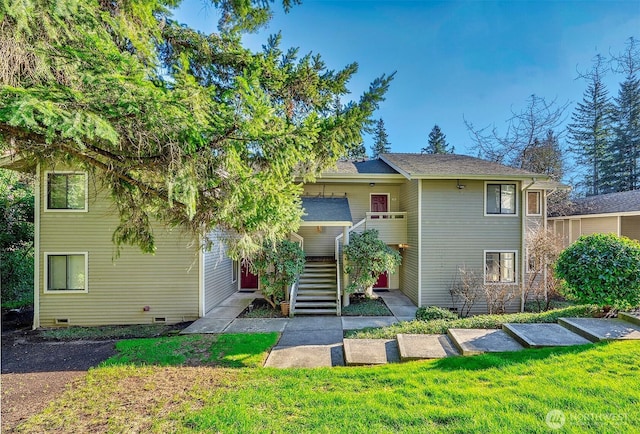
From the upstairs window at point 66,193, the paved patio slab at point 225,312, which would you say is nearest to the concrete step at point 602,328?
the paved patio slab at point 225,312

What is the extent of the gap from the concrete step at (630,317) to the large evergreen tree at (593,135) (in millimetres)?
27311

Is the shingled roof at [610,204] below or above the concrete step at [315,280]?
above

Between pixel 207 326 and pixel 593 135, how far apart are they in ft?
124

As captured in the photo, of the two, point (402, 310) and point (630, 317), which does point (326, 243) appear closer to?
point (402, 310)

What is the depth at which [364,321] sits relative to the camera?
28.2 ft

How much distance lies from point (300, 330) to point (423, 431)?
5078 mm

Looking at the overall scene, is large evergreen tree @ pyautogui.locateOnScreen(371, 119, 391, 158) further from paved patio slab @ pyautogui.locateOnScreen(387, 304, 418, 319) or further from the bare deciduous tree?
paved patio slab @ pyautogui.locateOnScreen(387, 304, 418, 319)

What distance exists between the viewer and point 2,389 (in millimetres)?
4852

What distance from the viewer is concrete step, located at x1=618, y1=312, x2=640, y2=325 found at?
225 inches

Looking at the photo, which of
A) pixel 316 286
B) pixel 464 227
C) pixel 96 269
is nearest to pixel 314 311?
pixel 316 286

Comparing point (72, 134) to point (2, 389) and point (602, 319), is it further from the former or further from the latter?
point (602, 319)

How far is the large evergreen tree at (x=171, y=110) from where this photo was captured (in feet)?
9.27

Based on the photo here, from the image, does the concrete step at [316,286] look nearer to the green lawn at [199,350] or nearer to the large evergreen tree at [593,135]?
the green lawn at [199,350]

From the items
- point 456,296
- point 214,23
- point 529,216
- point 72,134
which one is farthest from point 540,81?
point 72,134
